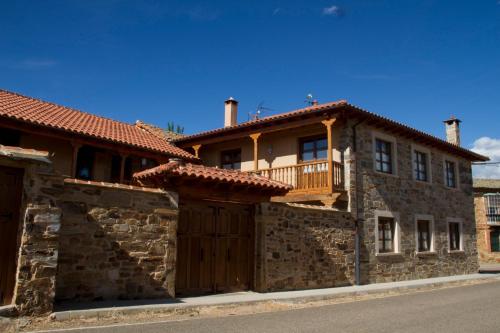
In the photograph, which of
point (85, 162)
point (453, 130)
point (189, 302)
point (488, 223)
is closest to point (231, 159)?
point (85, 162)

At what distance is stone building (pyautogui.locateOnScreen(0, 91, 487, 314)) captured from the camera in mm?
6828

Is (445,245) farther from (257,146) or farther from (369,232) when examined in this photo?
(257,146)

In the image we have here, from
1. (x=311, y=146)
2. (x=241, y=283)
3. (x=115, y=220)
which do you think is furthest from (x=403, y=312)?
(x=311, y=146)

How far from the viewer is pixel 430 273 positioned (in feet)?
54.8

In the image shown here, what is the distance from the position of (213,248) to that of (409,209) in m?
9.03

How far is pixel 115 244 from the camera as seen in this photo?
8.27 metres

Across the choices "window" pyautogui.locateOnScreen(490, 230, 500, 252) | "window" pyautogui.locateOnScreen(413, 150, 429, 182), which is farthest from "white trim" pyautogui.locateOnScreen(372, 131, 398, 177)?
"window" pyautogui.locateOnScreen(490, 230, 500, 252)

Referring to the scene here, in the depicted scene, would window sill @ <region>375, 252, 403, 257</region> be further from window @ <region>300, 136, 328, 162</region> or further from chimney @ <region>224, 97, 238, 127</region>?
chimney @ <region>224, 97, 238, 127</region>

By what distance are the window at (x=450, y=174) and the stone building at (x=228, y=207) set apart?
0.22ft

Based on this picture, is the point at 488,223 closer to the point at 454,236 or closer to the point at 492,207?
the point at 492,207

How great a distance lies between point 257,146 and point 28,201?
418 inches

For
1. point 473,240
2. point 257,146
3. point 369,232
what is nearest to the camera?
point 369,232

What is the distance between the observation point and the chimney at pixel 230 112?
19250 mm

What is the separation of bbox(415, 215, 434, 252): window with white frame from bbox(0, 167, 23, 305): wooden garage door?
1384 cm
